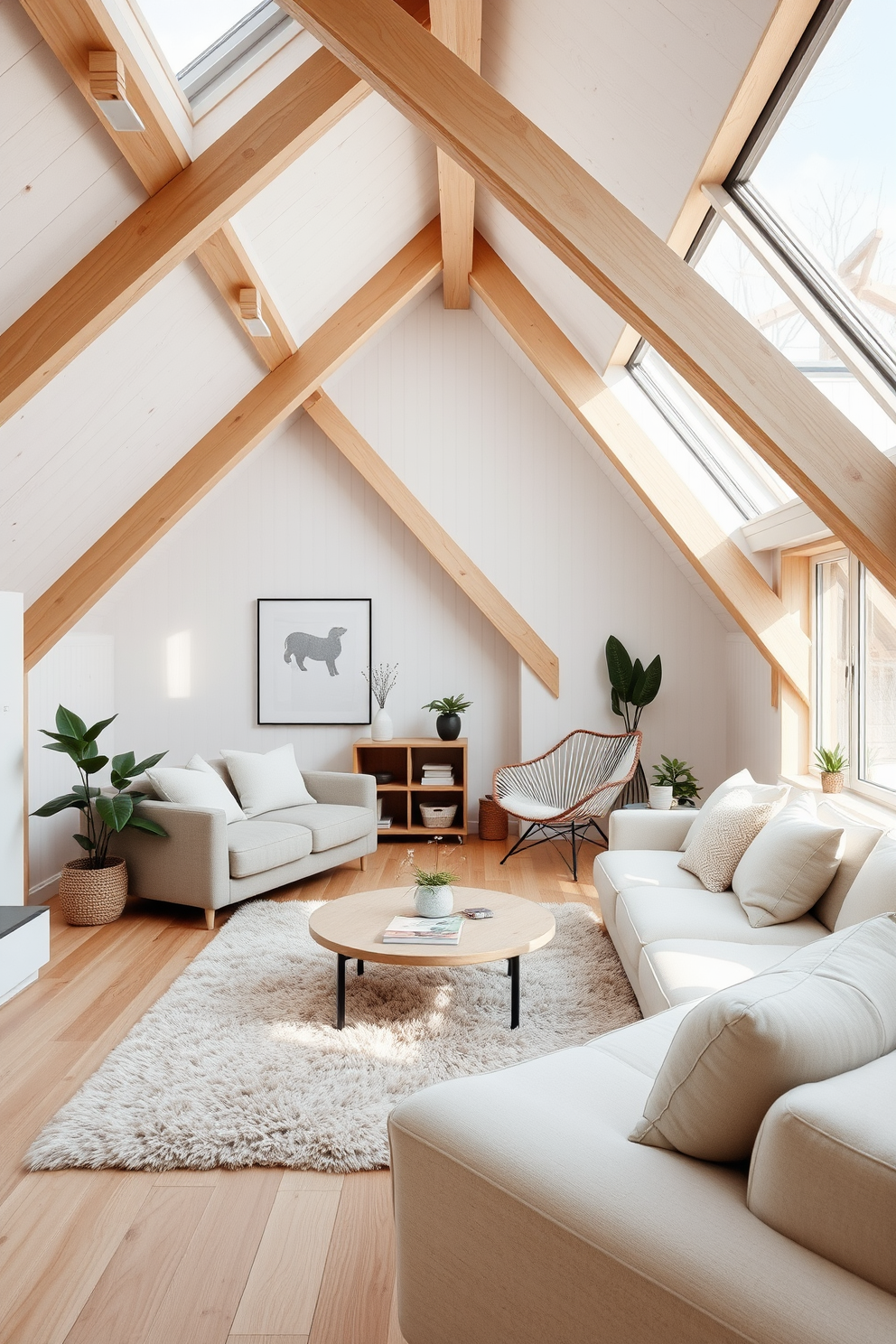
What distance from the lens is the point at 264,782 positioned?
5.10 m

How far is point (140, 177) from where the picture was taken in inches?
116

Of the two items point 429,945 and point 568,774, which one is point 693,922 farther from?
point 568,774

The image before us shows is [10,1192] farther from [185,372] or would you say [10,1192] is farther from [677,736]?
[677,736]

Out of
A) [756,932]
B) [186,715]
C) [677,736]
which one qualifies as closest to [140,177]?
[756,932]

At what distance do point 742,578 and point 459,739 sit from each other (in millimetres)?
2224

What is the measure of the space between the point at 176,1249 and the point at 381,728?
13.8ft

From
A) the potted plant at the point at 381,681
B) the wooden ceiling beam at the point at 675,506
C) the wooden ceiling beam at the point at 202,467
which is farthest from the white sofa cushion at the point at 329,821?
the wooden ceiling beam at the point at 675,506

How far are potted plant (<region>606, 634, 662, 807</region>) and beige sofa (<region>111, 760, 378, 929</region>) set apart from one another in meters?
2.01

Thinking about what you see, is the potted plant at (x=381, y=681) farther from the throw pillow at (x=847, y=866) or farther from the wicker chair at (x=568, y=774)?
the throw pillow at (x=847, y=866)

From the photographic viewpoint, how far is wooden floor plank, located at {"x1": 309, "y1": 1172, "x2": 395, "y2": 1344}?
69.6 inches

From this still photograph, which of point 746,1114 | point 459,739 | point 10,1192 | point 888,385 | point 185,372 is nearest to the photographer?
point 746,1114

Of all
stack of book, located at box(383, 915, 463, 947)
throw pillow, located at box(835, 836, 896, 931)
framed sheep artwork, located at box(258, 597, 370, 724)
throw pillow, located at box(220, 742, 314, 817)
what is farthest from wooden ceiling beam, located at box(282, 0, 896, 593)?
framed sheep artwork, located at box(258, 597, 370, 724)

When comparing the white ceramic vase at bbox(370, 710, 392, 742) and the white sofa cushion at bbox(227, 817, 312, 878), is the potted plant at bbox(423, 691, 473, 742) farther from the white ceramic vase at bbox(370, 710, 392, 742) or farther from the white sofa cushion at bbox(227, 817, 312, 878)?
the white sofa cushion at bbox(227, 817, 312, 878)

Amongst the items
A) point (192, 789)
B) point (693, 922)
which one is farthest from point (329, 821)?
point (693, 922)
